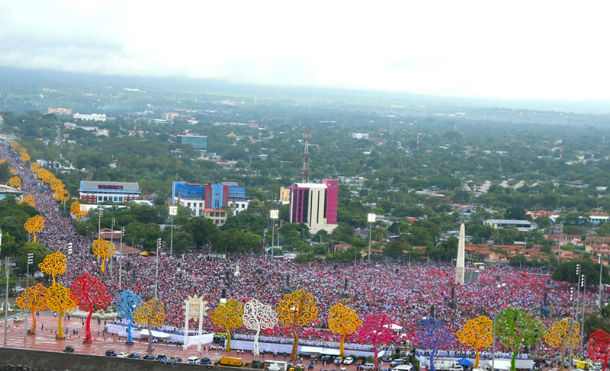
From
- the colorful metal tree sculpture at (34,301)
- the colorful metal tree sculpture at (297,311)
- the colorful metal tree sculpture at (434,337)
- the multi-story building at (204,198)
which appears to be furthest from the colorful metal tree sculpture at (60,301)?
the multi-story building at (204,198)

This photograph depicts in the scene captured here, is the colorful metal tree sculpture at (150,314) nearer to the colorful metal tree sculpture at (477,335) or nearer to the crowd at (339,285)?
the crowd at (339,285)

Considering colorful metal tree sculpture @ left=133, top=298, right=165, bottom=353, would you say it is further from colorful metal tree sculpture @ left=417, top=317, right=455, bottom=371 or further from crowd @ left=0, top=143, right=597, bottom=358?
colorful metal tree sculpture @ left=417, top=317, right=455, bottom=371

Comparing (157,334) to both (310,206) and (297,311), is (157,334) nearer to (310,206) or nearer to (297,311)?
(297,311)

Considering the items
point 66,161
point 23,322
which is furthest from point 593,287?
point 66,161

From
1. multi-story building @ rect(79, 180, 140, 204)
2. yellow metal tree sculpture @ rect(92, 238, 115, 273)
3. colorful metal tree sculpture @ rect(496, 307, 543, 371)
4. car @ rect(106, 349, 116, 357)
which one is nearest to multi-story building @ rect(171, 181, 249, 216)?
multi-story building @ rect(79, 180, 140, 204)

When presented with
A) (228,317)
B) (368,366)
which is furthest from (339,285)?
(368,366)

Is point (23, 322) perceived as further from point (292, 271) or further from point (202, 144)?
point (202, 144)
